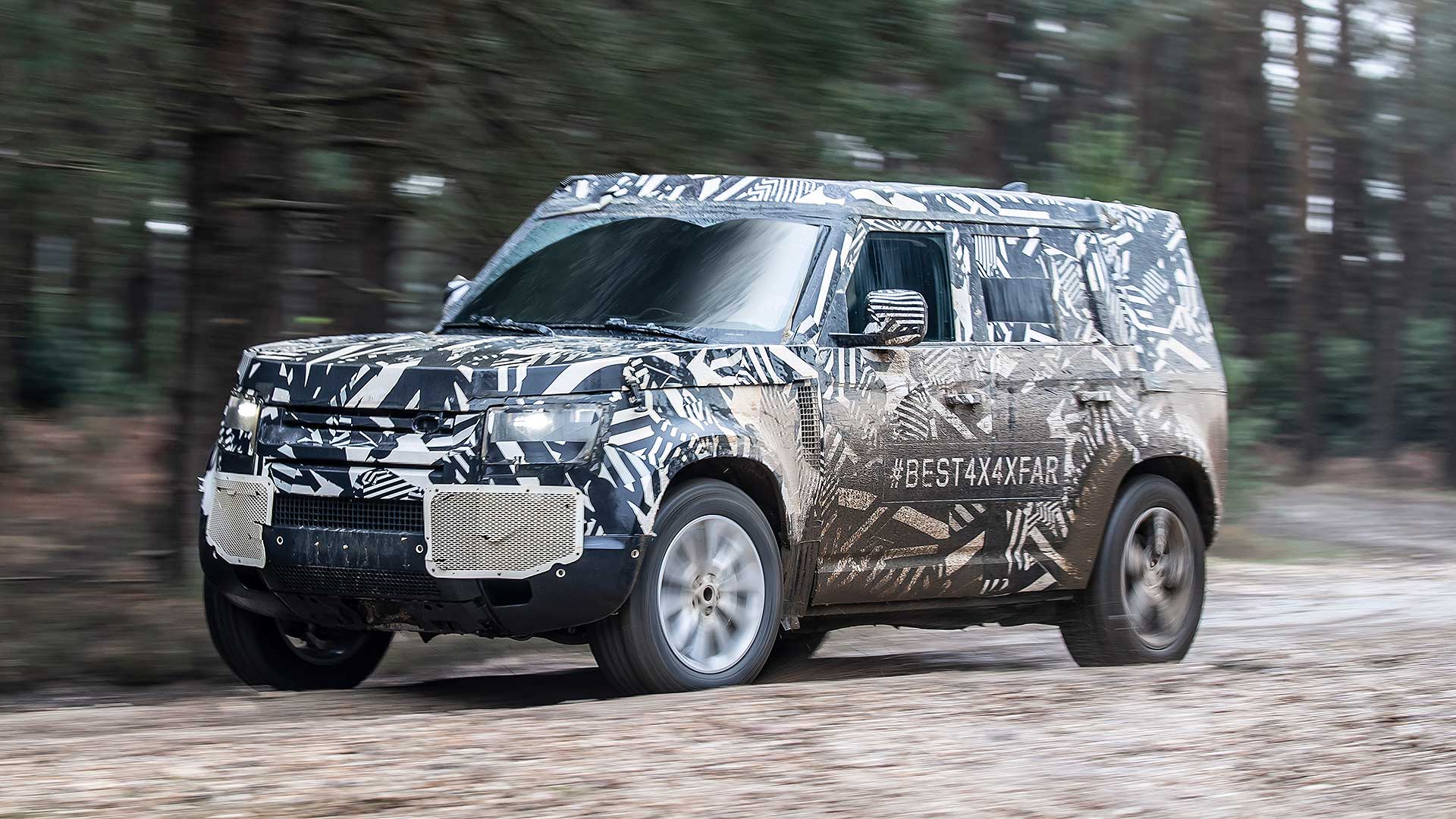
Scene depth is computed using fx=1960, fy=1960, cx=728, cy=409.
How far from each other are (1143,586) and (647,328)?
3118 millimetres

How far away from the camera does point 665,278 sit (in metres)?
A: 7.84

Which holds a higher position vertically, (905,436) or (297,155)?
(297,155)

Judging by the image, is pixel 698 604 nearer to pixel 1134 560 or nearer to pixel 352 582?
pixel 352 582

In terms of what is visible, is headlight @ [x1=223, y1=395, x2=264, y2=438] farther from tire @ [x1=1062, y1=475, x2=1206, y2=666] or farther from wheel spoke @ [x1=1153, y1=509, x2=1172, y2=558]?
wheel spoke @ [x1=1153, y1=509, x2=1172, y2=558]

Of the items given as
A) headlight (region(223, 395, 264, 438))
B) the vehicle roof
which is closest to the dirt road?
headlight (region(223, 395, 264, 438))

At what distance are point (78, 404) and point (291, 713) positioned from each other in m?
10.5

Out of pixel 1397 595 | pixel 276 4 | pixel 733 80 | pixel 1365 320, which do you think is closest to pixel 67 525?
pixel 276 4

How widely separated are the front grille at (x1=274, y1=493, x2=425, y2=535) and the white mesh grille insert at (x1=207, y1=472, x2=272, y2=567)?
68mm

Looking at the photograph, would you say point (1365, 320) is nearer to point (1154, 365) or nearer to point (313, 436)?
point (1154, 365)

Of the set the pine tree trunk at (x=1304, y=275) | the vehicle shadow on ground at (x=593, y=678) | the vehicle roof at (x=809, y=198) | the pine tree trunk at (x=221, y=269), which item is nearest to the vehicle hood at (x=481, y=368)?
the vehicle roof at (x=809, y=198)

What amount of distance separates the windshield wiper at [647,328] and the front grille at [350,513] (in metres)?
1.28

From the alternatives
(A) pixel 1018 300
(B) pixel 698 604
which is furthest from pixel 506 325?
(A) pixel 1018 300

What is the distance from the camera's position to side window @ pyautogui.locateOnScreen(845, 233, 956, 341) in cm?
797

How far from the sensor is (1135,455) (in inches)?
355
